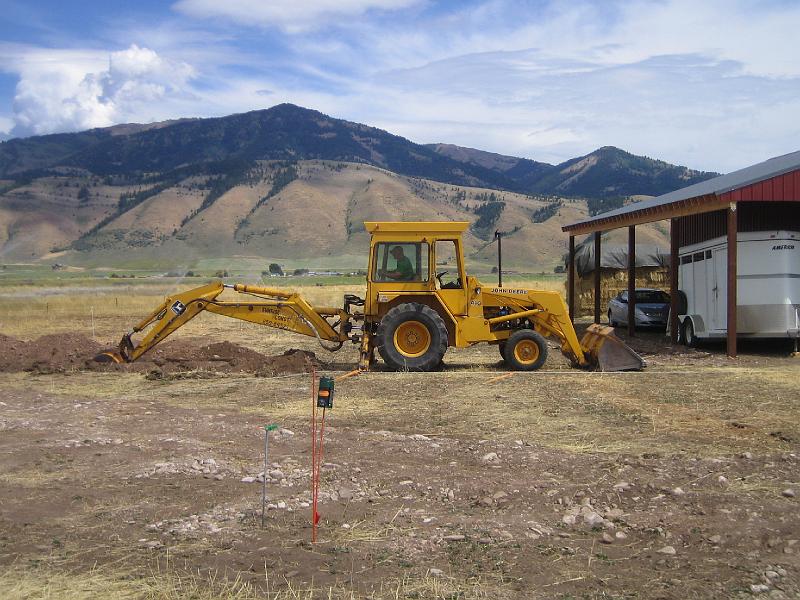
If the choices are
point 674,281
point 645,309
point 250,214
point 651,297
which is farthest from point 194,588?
Result: point 250,214

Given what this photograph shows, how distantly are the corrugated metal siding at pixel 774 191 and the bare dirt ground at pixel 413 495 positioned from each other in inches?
215

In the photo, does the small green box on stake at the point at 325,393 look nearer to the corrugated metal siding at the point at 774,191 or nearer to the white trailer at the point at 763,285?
the corrugated metal siding at the point at 774,191

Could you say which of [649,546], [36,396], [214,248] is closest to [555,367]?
[36,396]

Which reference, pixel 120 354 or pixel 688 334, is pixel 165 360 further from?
pixel 688 334

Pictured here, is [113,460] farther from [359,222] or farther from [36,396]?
[359,222]

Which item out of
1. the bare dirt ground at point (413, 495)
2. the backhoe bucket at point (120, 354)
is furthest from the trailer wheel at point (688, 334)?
the backhoe bucket at point (120, 354)

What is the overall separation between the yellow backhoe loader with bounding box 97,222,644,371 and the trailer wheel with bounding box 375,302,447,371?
18mm

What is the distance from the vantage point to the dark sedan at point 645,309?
25.2 meters

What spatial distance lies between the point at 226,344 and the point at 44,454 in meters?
8.85

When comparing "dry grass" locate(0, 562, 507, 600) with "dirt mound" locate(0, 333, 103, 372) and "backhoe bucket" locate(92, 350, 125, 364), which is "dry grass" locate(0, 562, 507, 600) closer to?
"backhoe bucket" locate(92, 350, 125, 364)

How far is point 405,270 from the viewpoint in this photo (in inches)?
611

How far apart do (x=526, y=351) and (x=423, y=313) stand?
6.93 feet

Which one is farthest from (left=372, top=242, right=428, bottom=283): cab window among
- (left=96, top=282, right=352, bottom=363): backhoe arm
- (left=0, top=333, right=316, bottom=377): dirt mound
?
(left=0, top=333, right=316, bottom=377): dirt mound

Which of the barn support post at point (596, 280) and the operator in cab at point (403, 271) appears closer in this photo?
the operator in cab at point (403, 271)
